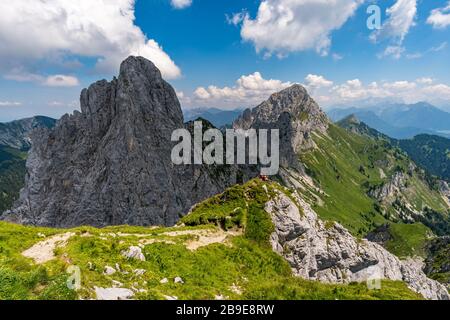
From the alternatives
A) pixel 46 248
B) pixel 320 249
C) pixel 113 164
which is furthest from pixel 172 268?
pixel 113 164

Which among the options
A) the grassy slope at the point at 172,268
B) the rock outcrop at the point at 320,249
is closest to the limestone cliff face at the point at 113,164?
the rock outcrop at the point at 320,249

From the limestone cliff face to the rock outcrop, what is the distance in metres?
103

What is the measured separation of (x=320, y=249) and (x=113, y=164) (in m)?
114

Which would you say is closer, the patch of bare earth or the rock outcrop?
the patch of bare earth

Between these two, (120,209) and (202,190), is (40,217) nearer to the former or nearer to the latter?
(120,209)

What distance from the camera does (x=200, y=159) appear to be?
192 metres

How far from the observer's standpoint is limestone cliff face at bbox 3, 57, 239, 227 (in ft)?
478

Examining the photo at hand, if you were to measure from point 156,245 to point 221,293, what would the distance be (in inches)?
421

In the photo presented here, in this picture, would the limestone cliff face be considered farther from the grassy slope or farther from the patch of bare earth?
the patch of bare earth

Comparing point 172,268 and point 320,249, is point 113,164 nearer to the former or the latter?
point 320,249

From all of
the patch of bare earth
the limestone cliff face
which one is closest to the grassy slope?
the patch of bare earth

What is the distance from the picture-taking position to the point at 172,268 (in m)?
32.7

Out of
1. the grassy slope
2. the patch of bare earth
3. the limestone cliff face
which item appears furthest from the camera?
the limestone cliff face
